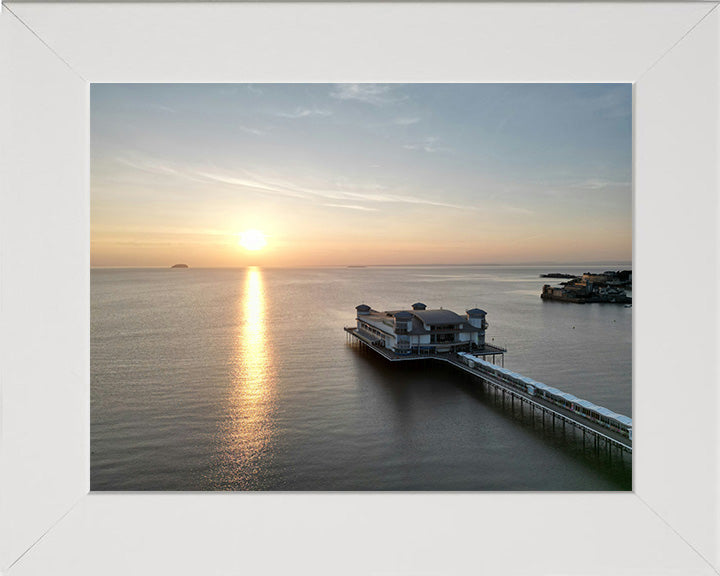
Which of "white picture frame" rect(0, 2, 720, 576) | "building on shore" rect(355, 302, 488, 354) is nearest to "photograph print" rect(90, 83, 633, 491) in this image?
"building on shore" rect(355, 302, 488, 354)

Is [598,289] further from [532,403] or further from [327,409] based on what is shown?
[327,409]

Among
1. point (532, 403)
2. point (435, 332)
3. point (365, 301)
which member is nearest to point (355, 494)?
point (532, 403)

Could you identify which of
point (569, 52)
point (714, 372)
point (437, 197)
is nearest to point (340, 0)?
point (569, 52)

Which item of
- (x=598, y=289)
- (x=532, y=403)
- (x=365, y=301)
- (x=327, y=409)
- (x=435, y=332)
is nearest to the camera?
(x=532, y=403)

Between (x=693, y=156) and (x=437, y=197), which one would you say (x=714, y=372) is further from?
(x=437, y=197)

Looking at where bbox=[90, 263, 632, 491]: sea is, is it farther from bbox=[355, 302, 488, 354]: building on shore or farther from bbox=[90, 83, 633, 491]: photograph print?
bbox=[355, 302, 488, 354]: building on shore
